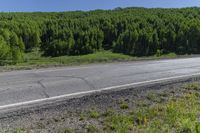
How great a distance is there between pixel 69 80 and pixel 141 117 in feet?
15.3

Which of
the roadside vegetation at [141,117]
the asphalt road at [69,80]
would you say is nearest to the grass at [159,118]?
the roadside vegetation at [141,117]

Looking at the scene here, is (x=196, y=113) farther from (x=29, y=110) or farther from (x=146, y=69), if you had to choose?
(x=146, y=69)

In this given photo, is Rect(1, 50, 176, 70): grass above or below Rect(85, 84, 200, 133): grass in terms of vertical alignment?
below

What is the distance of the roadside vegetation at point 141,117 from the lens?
576 cm

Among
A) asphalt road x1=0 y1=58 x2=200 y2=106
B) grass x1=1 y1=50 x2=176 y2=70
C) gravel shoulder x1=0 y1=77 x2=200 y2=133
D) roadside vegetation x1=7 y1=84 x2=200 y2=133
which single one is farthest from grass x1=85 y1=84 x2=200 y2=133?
grass x1=1 y1=50 x2=176 y2=70

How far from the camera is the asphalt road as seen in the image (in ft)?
28.5

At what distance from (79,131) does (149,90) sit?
13.1 ft

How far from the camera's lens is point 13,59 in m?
19.0

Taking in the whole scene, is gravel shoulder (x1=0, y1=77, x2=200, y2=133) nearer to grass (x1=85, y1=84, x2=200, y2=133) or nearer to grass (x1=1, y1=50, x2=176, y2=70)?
grass (x1=85, y1=84, x2=200, y2=133)

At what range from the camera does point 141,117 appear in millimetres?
6410

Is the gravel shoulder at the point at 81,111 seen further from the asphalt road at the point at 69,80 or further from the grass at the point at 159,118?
the asphalt road at the point at 69,80

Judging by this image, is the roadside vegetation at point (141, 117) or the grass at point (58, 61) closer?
the roadside vegetation at point (141, 117)

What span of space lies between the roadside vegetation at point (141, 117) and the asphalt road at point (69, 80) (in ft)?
6.41

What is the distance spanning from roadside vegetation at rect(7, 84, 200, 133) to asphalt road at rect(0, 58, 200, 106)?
77.0 inches
